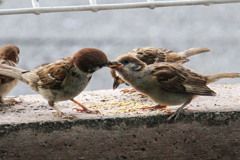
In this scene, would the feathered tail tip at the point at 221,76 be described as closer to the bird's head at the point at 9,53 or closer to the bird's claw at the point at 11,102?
the bird's claw at the point at 11,102

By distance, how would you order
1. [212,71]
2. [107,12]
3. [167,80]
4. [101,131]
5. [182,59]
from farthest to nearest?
1. [107,12]
2. [212,71]
3. [182,59]
4. [167,80]
5. [101,131]

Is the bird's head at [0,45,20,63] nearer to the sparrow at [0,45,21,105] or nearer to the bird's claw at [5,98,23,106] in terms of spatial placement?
the sparrow at [0,45,21,105]

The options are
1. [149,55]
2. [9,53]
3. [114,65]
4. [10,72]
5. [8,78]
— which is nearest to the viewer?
[114,65]

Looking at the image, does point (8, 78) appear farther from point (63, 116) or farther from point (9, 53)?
point (63, 116)

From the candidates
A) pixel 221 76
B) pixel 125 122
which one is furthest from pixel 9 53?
pixel 221 76

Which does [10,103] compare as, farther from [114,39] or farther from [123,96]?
[114,39]

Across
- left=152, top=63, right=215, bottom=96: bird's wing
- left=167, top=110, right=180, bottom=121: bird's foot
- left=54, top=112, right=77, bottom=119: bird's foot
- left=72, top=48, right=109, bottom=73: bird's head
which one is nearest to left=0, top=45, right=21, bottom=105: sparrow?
left=54, top=112, right=77, bottom=119: bird's foot

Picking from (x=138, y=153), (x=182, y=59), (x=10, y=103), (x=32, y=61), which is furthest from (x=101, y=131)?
(x=32, y=61)

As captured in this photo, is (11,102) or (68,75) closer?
(68,75)

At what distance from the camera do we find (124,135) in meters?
4.19

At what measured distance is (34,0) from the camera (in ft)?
15.1

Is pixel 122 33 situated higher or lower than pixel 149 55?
lower

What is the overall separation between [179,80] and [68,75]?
0.95 meters

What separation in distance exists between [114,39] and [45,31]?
1.10 metres
